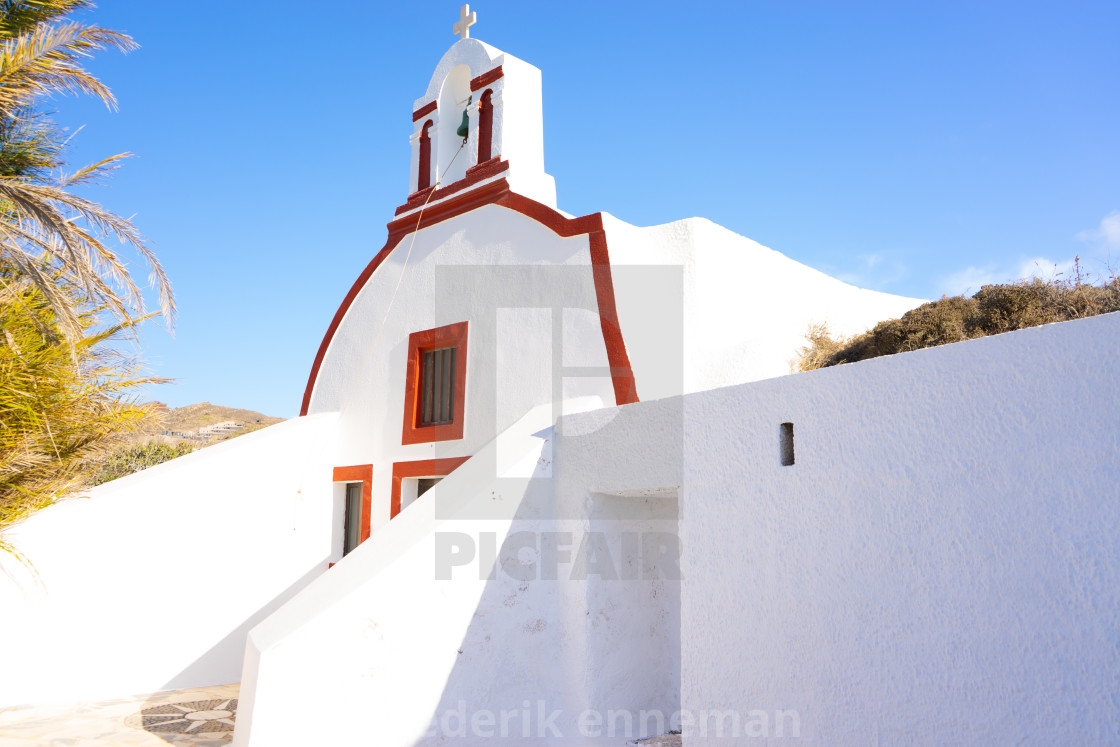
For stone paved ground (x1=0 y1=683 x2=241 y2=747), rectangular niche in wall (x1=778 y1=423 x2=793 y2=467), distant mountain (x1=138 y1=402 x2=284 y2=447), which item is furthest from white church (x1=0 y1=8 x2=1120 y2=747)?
distant mountain (x1=138 y1=402 x2=284 y2=447)

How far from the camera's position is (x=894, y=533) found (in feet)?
11.4

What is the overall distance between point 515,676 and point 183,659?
3690 mm

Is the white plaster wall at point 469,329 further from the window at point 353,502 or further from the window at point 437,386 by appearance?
the window at point 437,386

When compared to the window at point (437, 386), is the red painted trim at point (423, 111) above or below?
above

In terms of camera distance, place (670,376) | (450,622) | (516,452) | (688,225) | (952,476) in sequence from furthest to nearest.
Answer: (688,225), (670,376), (516,452), (450,622), (952,476)

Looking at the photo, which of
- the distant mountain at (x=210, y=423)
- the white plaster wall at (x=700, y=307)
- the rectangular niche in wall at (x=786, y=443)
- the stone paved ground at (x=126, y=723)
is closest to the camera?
the rectangular niche in wall at (x=786, y=443)

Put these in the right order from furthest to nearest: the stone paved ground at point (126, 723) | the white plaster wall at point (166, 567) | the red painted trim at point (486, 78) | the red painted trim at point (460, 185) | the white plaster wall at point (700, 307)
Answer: the red painted trim at point (486, 78) < the red painted trim at point (460, 185) < the white plaster wall at point (700, 307) < the white plaster wall at point (166, 567) < the stone paved ground at point (126, 723)

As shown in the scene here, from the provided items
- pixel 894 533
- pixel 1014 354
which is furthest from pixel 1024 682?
pixel 1014 354

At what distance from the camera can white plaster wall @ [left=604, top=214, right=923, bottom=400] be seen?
20.0ft

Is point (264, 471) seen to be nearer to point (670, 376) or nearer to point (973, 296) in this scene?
point (670, 376)

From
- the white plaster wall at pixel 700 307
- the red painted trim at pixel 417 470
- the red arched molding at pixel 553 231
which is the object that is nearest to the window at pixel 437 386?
the red painted trim at pixel 417 470

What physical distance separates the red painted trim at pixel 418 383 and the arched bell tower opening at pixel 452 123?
1759 mm

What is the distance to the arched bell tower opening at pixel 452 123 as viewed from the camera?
810 cm

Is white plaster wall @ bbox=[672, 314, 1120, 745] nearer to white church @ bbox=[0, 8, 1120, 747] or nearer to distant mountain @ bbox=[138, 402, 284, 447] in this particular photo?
white church @ bbox=[0, 8, 1120, 747]
